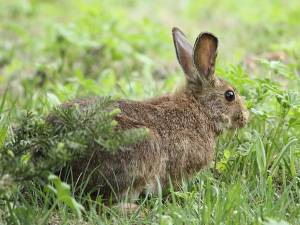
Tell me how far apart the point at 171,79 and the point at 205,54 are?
170 centimetres

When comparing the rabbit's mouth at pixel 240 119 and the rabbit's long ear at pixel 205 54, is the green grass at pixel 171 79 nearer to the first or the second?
the rabbit's mouth at pixel 240 119

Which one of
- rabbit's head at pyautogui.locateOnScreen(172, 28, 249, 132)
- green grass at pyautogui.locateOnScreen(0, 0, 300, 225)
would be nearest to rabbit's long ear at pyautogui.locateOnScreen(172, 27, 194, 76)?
rabbit's head at pyautogui.locateOnScreen(172, 28, 249, 132)

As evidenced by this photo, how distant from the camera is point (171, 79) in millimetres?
7402

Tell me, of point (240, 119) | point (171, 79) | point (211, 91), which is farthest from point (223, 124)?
point (171, 79)

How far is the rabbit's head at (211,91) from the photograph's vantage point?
5777mm

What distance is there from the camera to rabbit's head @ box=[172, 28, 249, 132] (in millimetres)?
5777

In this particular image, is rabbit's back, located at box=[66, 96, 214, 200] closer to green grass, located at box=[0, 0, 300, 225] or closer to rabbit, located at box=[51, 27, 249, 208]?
rabbit, located at box=[51, 27, 249, 208]

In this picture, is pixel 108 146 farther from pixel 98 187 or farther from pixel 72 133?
pixel 98 187

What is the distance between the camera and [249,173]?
5207 mm

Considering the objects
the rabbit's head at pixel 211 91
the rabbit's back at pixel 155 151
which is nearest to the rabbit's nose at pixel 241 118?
the rabbit's head at pixel 211 91

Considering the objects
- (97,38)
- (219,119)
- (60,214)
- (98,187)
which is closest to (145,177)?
(98,187)

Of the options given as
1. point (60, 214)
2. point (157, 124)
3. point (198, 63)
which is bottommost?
point (60, 214)

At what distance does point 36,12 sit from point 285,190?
745 cm

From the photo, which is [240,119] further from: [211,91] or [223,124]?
[211,91]
